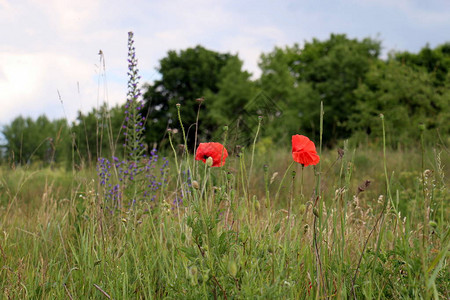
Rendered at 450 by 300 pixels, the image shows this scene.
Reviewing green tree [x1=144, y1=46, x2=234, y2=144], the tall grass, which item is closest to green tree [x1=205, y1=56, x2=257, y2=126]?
green tree [x1=144, y1=46, x2=234, y2=144]

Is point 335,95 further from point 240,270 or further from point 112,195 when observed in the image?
point 240,270

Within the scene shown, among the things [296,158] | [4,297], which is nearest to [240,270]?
[296,158]

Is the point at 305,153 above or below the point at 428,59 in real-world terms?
below

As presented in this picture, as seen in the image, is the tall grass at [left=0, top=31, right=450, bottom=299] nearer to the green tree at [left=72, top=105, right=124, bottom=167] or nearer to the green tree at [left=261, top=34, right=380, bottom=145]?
the green tree at [left=72, top=105, right=124, bottom=167]

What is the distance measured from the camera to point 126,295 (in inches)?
80.0

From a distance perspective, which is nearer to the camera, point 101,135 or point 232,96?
point 101,135

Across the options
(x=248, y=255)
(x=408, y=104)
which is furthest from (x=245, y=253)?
(x=408, y=104)

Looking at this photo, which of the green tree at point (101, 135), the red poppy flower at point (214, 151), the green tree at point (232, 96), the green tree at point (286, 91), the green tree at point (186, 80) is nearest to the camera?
the red poppy flower at point (214, 151)

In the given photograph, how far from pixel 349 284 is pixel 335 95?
76.1 ft

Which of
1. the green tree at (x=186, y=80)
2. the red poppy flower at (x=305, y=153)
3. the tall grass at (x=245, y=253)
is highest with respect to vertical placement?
the green tree at (x=186, y=80)

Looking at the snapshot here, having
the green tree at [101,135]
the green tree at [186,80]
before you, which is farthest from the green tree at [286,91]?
the green tree at [101,135]

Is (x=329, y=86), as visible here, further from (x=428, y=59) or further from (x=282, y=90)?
(x=428, y=59)

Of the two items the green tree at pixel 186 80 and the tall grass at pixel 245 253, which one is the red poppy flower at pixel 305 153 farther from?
the green tree at pixel 186 80

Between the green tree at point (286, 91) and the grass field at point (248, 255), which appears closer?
the grass field at point (248, 255)
